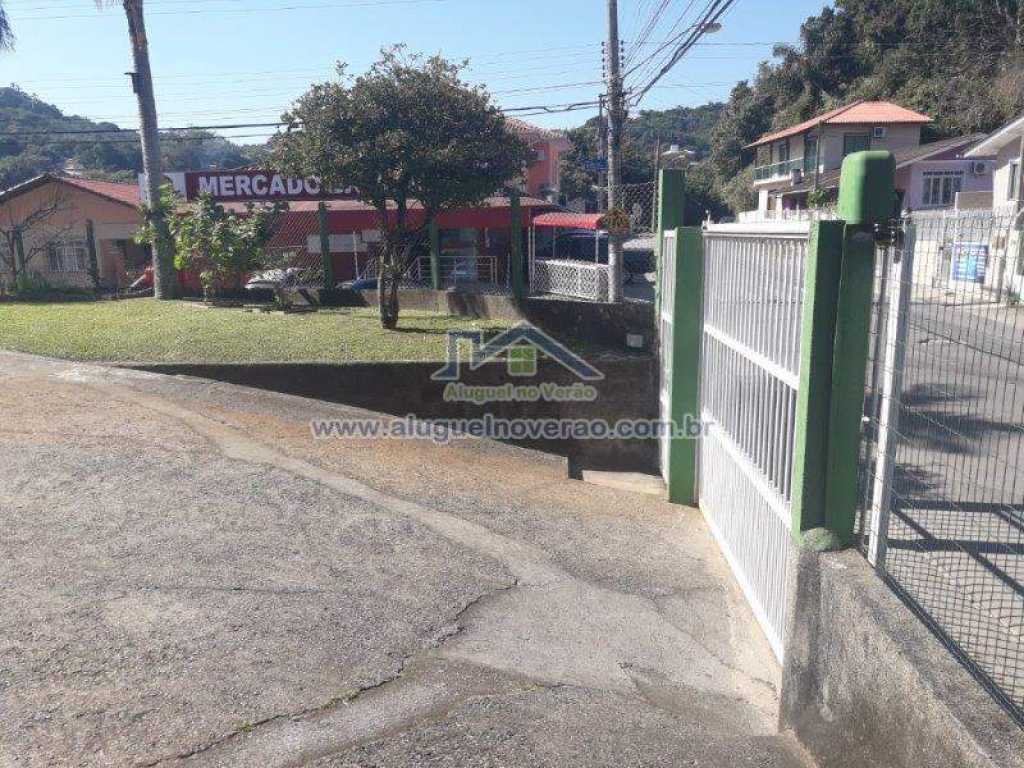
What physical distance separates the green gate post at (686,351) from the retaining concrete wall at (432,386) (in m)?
2.93

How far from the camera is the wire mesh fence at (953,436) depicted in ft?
8.29

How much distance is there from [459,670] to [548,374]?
6740 mm

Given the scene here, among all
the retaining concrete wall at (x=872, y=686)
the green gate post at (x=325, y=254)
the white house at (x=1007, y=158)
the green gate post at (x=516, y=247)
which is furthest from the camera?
the white house at (x=1007, y=158)

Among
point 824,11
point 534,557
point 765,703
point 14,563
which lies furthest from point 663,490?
point 824,11

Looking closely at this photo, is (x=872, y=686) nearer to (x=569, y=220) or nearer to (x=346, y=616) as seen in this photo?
(x=346, y=616)

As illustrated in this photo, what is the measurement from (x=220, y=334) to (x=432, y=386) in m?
4.13

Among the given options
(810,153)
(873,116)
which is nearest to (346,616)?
(873,116)

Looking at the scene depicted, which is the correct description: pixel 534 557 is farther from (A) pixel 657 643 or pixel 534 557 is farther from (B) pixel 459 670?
(B) pixel 459 670

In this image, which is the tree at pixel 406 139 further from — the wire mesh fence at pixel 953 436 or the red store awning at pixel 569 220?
the wire mesh fence at pixel 953 436

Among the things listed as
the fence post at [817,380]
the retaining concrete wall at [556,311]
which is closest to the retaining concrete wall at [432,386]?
the retaining concrete wall at [556,311]

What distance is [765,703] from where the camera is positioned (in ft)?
12.6

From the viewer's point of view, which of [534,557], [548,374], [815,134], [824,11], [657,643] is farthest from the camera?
[824,11]

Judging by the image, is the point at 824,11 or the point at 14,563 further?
the point at 824,11

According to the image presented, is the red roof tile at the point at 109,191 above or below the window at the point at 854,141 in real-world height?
below
